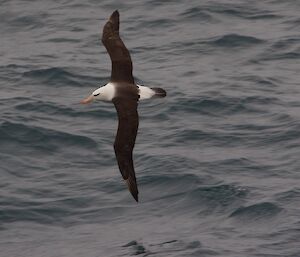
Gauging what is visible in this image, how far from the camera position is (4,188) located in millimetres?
18531

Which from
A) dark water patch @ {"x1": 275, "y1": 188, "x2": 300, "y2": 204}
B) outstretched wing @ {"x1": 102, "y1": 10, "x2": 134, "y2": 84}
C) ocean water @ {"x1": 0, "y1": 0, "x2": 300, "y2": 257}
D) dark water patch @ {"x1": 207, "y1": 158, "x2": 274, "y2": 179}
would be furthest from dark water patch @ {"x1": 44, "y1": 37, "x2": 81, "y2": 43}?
dark water patch @ {"x1": 275, "y1": 188, "x2": 300, "y2": 204}

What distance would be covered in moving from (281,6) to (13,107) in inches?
317

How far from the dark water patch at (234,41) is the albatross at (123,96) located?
252 inches

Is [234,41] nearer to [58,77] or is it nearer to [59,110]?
[58,77]

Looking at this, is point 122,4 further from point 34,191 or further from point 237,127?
point 34,191

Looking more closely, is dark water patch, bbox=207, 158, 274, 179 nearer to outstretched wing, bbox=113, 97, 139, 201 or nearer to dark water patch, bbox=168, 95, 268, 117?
dark water patch, bbox=168, 95, 268, 117

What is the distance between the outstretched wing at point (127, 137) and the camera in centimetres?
1650

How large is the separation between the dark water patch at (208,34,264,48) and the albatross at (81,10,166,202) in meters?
6.41

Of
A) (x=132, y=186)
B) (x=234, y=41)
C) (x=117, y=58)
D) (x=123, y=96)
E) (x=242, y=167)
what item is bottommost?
(x=242, y=167)

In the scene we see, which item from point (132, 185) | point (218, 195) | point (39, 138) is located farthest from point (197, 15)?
point (132, 185)

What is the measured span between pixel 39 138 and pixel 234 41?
6.04 m

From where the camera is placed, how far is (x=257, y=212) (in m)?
17.4

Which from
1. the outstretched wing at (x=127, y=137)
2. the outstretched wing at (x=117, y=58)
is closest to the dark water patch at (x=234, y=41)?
the outstretched wing at (x=117, y=58)

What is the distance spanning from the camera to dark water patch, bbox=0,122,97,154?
2003 cm
